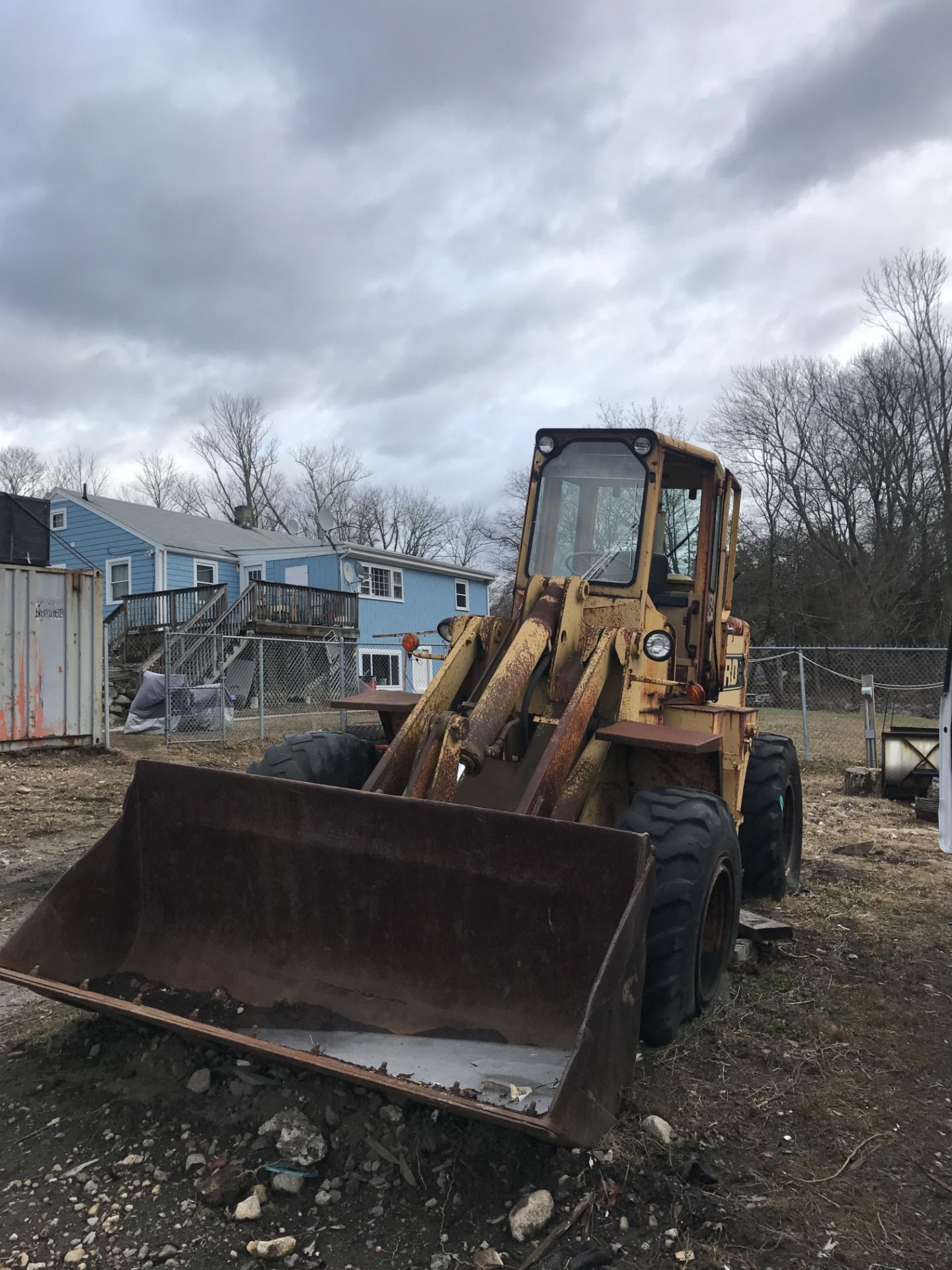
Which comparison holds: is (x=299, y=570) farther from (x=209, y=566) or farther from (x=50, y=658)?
(x=50, y=658)

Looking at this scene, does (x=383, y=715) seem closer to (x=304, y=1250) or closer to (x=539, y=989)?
(x=539, y=989)

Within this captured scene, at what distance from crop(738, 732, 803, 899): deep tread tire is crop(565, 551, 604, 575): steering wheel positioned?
1903 mm

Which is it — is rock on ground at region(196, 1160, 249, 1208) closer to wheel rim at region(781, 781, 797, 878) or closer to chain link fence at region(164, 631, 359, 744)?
wheel rim at region(781, 781, 797, 878)

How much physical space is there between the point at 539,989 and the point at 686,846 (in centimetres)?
84

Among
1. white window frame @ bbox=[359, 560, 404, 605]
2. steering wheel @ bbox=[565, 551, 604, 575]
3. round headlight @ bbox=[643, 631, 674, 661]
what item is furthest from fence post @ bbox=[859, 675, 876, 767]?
white window frame @ bbox=[359, 560, 404, 605]

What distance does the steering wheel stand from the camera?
523 centimetres

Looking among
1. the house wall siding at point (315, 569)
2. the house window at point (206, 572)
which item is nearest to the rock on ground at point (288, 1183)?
the house wall siding at point (315, 569)

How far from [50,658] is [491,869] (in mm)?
11088

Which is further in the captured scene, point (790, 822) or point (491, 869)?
point (790, 822)

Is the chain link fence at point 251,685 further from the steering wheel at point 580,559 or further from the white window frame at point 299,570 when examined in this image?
the steering wheel at point 580,559

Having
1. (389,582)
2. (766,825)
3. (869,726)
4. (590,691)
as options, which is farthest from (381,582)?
(590,691)

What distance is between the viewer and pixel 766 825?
235 inches

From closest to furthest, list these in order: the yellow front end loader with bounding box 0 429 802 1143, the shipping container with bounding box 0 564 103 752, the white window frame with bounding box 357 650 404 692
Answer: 1. the yellow front end loader with bounding box 0 429 802 1143
2. the shipping container with bounding box 0 564 103 752
3. the white window frame with bounding box 357 650 404 692

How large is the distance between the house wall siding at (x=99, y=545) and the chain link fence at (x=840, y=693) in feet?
53.2
